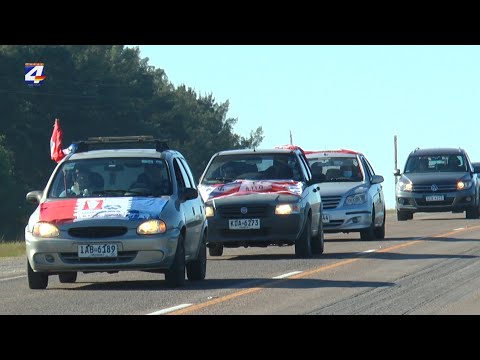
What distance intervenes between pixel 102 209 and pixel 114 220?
A: 0.94ft

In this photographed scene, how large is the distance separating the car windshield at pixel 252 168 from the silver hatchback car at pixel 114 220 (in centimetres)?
591

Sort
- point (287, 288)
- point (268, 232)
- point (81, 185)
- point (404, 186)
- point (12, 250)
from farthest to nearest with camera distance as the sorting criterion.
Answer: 1. point (404, 186)
2. point (12, 250)
3. point (268, 232)
4. point (81, 185)
5. point (287, 288)

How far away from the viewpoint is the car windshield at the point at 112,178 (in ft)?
62.8

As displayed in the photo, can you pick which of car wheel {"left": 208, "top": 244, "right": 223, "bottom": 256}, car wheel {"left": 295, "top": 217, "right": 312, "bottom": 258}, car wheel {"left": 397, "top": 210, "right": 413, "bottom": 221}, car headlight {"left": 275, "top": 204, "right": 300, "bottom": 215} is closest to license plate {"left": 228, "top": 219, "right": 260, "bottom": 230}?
car headlight {"left": 275, "top": 204, "right": 300, "bottom": 215}

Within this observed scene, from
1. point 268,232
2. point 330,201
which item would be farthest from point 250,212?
point 330,201

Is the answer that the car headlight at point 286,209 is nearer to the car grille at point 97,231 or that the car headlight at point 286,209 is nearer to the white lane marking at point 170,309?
the car grille at point 97,231

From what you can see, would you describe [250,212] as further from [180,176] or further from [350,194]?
[350,194]

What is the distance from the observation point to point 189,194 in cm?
1936

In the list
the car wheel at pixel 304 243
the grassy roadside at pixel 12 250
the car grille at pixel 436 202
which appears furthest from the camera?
the car grille at pixel 436 202

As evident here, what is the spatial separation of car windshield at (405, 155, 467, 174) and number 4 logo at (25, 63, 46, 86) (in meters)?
50.2

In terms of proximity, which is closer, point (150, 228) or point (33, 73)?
point (150, 228)

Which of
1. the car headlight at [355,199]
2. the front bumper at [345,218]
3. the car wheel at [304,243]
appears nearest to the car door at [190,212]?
the car wheel at [304,243]
